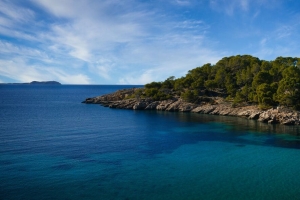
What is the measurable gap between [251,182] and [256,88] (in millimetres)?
55189

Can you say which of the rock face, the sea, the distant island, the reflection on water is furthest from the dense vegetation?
the sea

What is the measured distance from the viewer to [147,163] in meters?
32.2

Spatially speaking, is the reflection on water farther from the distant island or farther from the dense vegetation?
the dense vegetation

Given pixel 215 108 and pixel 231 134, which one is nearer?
pixel 231 134

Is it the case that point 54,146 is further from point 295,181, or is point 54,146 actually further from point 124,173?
point 295,181

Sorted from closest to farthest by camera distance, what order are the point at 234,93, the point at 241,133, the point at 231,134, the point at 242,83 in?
1. the point at 231,134
2. the point at 241,133
3. the point at 234,93
4. the point at 242,83

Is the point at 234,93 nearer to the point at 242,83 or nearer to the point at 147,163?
the point at 242,83

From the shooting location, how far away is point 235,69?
10675 centimetres

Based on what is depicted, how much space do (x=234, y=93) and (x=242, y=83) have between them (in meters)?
9.75

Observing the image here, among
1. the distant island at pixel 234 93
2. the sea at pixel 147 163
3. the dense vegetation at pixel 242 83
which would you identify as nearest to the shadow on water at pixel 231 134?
the sea at pixel 147 163

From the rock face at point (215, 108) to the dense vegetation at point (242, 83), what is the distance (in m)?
2.80

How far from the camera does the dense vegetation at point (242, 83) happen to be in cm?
6725

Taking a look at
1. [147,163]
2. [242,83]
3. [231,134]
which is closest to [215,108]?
[242,83]

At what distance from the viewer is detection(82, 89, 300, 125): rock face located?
205 feet
